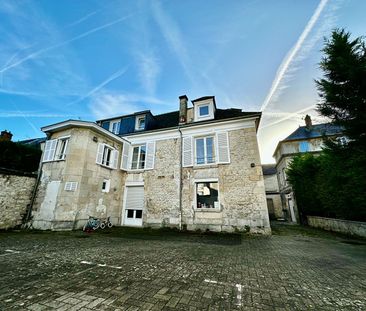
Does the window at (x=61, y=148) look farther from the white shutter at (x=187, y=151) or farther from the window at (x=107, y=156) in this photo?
the white shutter at (x=187, y=151)

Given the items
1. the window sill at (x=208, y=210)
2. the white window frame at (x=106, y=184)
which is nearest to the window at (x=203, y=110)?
the window sill at (x=208, y=210)

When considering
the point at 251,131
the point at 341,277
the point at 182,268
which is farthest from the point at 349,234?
the point at 182,268

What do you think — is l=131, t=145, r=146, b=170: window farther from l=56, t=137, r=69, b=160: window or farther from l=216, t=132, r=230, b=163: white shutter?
l=216, t=132, r=230, b=163: white shutter

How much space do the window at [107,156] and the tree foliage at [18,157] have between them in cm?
507

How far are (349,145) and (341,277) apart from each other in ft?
19.8

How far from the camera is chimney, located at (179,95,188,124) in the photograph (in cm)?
1166

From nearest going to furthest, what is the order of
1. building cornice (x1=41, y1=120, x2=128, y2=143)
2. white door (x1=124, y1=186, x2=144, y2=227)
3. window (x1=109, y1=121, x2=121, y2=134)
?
1. building cornice (x1=41, y1=120, x2=128, y2=143)
2. white door (x1=124, y1=186, x2=144, y2=227)
3. window (x1=109, y1=121, x2=121, y2=134)

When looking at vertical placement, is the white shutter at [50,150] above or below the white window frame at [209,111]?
below

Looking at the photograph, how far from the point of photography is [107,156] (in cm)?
1086

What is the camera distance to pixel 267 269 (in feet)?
11.4

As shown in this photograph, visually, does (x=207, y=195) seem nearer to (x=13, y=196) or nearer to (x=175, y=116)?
(x=175, y=116)

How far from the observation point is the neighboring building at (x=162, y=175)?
8.56 metres

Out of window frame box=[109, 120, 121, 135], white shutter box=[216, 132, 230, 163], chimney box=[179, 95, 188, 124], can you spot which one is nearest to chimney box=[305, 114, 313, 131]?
white shutter box=[216, 132, 230, 163]

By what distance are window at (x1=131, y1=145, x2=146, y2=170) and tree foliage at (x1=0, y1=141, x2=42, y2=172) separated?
6.53 metres
